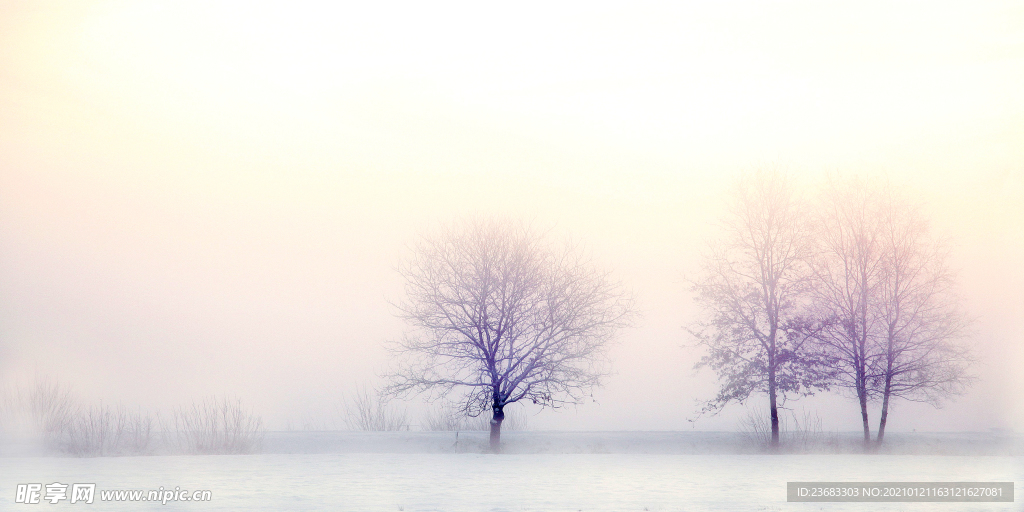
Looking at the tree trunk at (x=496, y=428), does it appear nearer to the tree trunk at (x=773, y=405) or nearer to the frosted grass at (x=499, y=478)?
the frosted grass at (x=499, y=478)

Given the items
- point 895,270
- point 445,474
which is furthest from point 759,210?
point 445,474

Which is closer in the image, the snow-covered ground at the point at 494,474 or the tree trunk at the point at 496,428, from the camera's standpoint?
the snow-covered ground at the point at 494,474

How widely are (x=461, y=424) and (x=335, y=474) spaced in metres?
11.7

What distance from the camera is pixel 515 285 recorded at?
2861 cm

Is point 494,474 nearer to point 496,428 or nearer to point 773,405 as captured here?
point 496,428

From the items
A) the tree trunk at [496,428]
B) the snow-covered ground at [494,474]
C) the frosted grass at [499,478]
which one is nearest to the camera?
the frosted grass at [499,478]

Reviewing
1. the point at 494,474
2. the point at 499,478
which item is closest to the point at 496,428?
the point at 494,474

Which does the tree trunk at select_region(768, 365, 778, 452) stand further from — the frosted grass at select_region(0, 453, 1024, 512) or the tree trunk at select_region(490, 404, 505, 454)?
the tree trunk at select_region(490, 404, 505, 454)

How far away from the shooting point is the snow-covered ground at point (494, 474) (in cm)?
1349

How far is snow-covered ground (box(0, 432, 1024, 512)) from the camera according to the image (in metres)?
13.5

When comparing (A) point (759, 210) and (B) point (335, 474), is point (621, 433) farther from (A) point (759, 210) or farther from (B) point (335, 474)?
(B) point (335, 474)

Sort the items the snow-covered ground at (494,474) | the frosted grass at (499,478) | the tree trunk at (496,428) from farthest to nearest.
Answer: the tree trunk at (496,428) < the snow-covered ground at (494,474) < the frosted grass at (499,478)

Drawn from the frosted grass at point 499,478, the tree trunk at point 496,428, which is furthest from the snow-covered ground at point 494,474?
the tree trunk at point 496,428

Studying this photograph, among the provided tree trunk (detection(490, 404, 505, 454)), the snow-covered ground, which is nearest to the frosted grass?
the snow-covered ground
